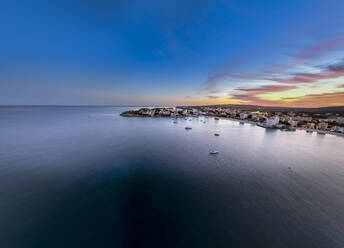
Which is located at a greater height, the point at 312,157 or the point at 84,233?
the point at 84,233

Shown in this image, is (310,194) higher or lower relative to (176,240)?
lower

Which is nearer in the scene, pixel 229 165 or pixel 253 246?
pixel 253 246

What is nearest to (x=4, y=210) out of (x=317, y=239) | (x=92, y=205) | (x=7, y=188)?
(x=7, y=188)

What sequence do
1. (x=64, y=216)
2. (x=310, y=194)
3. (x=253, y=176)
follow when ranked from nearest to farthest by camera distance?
1. (x=64, y=216)
2. (x=310, y=194)
3. (x=253, y=176)

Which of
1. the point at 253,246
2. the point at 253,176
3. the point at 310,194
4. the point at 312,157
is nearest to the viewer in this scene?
the point at 253,246

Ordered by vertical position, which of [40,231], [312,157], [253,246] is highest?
[40,231]

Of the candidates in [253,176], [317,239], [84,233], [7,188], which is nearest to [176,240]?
[84,233]

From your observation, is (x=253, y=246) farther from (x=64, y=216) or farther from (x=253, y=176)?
(x=64, y=216)

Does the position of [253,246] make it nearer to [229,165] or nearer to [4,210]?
[229,165]

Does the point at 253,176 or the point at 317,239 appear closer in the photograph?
the point at 317,239
